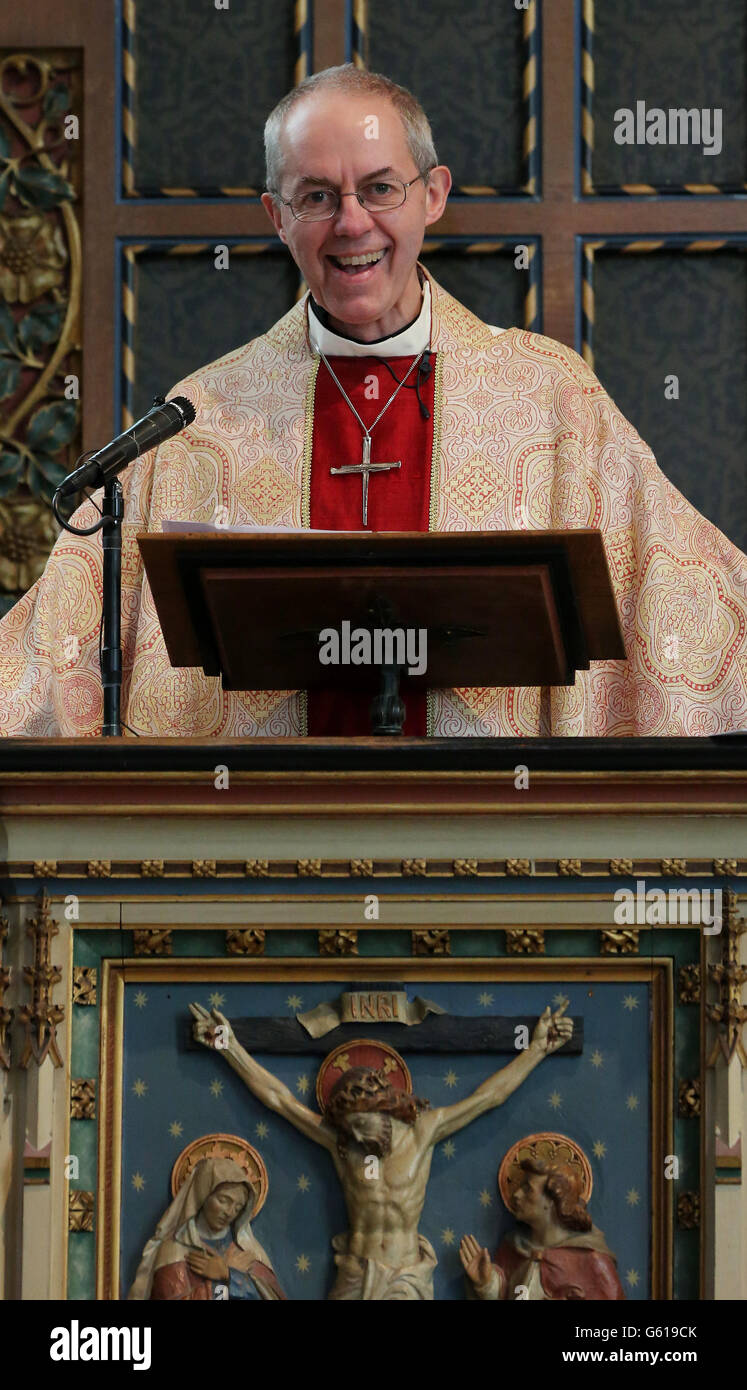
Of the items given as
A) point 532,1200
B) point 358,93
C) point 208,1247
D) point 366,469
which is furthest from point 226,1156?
point 358,93

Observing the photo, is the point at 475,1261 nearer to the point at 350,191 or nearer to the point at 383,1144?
the point at 383,1144

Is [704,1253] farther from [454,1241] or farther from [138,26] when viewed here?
[138,26]

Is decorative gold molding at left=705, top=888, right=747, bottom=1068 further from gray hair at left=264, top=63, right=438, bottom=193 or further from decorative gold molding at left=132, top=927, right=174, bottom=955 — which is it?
gray hair at left=264, top=63, right=438, bottom=193

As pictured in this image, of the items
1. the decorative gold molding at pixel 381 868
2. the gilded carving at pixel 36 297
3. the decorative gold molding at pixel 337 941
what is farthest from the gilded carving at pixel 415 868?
the gilded carving at pixel 36 297

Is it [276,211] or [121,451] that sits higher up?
[276,211]

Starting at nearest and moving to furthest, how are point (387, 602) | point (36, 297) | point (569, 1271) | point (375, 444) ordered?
point (569, 1271) → point (387, 602) → point (375, 444) → point (36, 297)

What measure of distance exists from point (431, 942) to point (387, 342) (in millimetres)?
1783

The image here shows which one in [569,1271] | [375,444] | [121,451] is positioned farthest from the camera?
[375,444]

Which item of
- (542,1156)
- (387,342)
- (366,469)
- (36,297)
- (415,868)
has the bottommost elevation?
(542,1156)

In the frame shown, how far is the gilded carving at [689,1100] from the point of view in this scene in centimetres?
352

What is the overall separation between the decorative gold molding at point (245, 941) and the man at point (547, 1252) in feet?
1.62

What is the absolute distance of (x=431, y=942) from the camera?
141 inches

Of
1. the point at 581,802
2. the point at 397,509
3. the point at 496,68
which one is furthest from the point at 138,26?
the point at 581,802

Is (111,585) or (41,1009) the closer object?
(41,1009)
